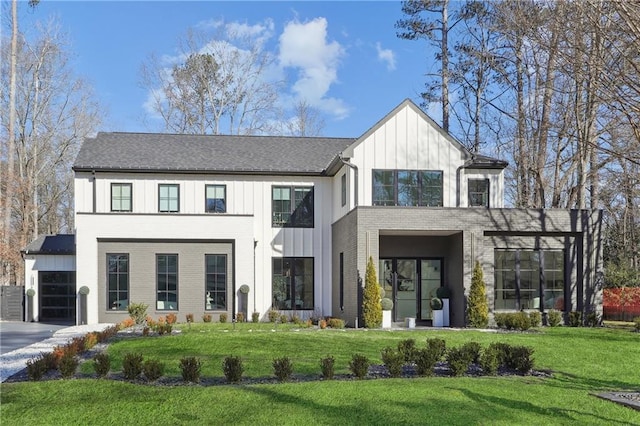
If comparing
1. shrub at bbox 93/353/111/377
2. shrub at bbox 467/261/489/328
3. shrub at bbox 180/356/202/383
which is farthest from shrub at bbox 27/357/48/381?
shrub at bbox 467/261/489/328

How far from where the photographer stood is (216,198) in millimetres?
23562

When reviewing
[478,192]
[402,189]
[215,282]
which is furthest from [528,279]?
[215,282]

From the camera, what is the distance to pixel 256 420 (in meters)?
7.56

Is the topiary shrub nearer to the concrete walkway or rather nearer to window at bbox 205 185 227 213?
window at bbox 205 185 227 213

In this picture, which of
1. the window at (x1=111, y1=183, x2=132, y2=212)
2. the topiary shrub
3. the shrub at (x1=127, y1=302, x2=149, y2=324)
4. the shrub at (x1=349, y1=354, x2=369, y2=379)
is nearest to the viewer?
the shrub at (x1=349, y1=354, x2=369, y2=379)

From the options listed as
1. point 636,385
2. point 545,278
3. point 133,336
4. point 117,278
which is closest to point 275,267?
point 117,278

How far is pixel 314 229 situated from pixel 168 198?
591 cm

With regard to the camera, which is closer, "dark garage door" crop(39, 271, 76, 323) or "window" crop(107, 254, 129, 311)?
"window" crop(107, 254, 129, 311)

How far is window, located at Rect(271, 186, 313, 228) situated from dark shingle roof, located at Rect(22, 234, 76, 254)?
8.90 m

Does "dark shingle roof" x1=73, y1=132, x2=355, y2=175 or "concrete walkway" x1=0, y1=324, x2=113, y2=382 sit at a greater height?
"dark shingle roof" x1=73, y1=132, x2=355, y2=175

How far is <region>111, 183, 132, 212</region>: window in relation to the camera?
23.1 metres

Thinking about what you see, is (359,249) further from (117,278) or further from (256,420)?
(256,420)

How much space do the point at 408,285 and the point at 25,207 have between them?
80.8 feet

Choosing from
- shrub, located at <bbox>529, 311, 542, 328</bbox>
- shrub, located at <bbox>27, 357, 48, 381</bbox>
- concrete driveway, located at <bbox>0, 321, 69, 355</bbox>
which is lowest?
concrete driveway, located at <bbox>0, 321, 69, 355</bbox>
